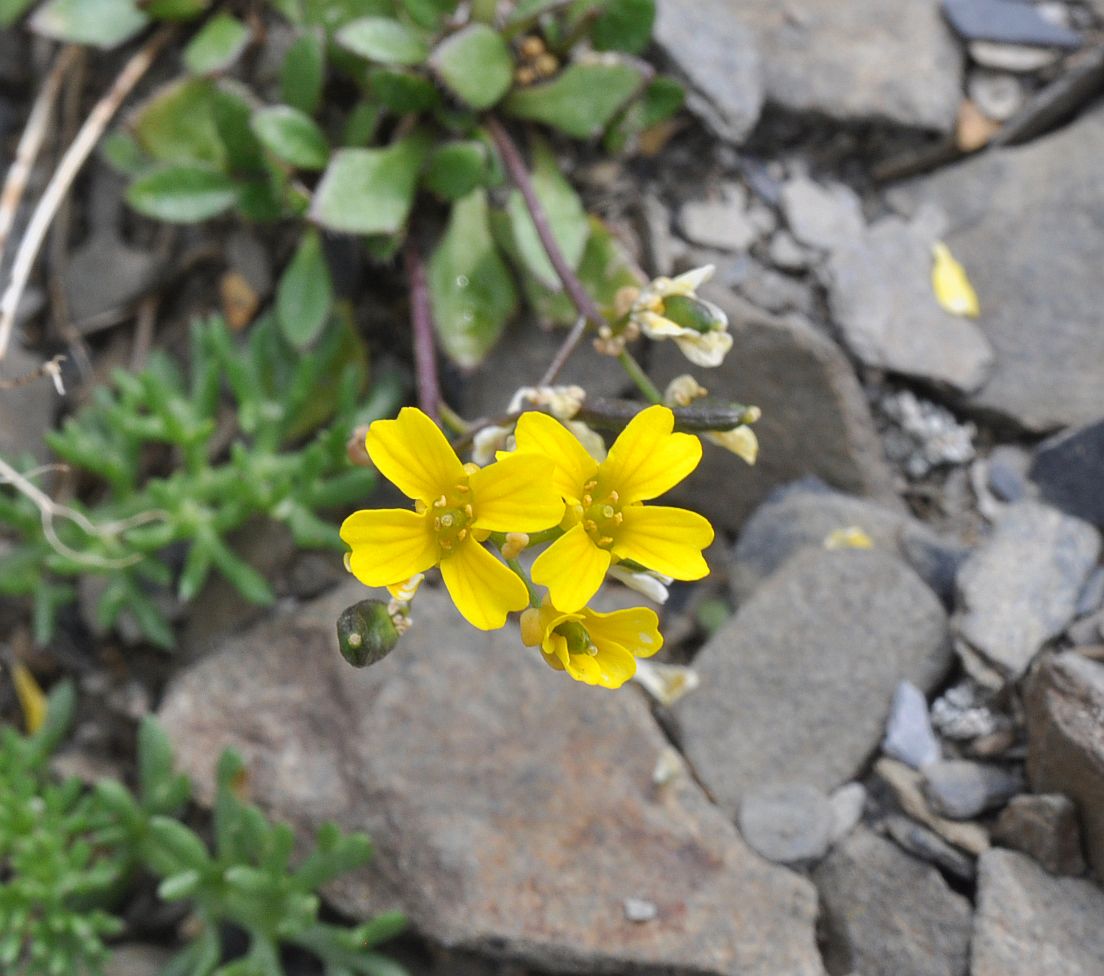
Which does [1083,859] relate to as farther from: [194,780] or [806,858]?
[194,780]

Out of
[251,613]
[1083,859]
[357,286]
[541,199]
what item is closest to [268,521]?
[251,613]

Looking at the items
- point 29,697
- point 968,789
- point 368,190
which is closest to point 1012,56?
point 368,190

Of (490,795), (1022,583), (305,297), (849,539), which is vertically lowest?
(490,795)

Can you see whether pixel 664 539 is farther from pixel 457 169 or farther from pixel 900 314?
pixel 900 314

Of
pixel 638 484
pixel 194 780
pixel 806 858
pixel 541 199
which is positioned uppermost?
pixel 638 484

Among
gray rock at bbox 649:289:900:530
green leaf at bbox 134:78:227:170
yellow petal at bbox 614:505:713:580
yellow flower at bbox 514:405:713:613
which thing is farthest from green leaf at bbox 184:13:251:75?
yellow petal at bbox 614:505:713:580

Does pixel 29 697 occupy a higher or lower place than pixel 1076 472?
lower
